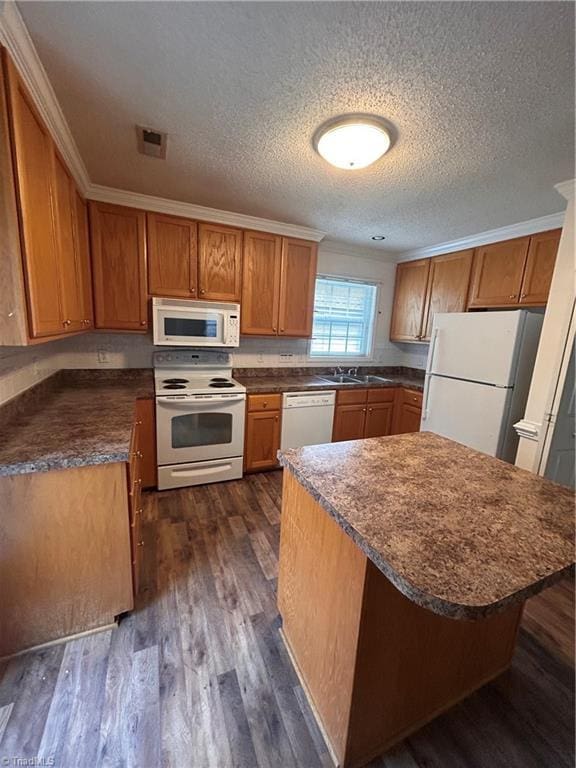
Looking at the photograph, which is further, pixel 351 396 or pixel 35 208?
pixel 351 396

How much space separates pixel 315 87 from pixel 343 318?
2.71 m

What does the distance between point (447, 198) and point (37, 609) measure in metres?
3.31

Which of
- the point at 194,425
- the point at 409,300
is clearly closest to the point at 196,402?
the point at 194,425

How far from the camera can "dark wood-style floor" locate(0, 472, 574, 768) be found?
3.51 ft

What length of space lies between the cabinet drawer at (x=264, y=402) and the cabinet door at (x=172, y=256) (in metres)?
1.07

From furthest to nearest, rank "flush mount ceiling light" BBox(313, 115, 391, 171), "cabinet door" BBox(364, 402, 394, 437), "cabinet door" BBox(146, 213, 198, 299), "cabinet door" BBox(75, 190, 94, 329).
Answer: "cabinet door" BBox(364, 402, 394, 437)
"cabinet door" BBox(146, 213, 198, 299)
"cabinet door" BBox(75, 190, 94, 329)
"flush mount ceiling light" BBox(313, 115, 391, 171)

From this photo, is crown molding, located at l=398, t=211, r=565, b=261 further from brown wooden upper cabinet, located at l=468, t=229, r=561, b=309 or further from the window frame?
the window frame

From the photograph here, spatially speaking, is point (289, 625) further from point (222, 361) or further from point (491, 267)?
point (491, 267)

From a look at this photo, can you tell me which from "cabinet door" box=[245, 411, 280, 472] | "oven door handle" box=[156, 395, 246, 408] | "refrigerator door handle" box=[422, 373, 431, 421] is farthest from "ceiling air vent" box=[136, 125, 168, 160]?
"refrigerator door handle" box=[422, 373, 431, 421]

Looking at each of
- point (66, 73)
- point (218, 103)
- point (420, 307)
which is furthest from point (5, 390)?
point (420, 307)

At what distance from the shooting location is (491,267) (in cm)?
282

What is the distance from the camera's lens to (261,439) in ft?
9.75

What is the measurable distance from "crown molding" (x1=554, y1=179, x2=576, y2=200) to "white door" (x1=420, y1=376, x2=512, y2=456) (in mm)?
1287

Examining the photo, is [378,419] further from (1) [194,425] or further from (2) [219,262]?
(2) [219,262]
